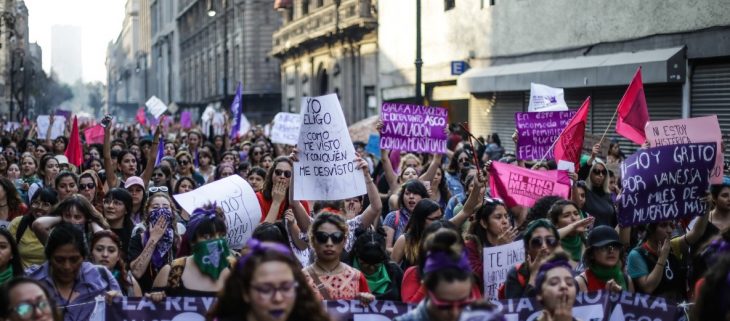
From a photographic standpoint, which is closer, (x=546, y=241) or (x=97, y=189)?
(x=546, y=241)

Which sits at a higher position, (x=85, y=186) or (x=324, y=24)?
(x=324, y=24)

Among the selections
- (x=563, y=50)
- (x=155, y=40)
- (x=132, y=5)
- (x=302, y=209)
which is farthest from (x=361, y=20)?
(x=132, y=5)

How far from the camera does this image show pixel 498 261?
6934 millimetres

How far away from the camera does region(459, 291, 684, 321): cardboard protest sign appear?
632 centimetres

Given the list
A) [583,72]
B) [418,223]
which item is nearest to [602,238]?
[418,223]

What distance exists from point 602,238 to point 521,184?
96.2 inches

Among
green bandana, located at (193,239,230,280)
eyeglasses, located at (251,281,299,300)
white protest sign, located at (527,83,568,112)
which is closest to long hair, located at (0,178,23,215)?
green bandana, located at (193,239,230,280)

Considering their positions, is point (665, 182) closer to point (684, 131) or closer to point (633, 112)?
point (684, 131)

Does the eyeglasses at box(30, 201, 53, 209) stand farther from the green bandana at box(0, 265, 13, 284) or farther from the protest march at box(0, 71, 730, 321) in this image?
the green bandana at box(0, 265, 13, 284)

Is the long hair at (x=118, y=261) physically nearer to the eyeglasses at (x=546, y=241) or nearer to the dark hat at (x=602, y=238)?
the eyeglasses at (x=546, y=241)

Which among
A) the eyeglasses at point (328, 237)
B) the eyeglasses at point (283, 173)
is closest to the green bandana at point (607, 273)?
the eyeglasses at point (328, 237)

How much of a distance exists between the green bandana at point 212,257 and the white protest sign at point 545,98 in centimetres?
916

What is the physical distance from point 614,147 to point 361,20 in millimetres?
22123

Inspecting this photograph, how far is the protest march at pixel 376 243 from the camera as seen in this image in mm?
4875
